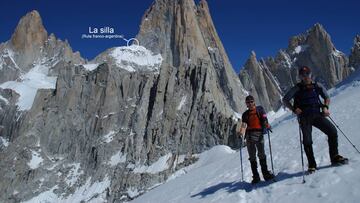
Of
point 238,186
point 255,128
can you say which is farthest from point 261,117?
point 238,186

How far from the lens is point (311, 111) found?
41.6 feet

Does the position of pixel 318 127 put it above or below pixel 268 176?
above

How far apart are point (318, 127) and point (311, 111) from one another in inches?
20.2

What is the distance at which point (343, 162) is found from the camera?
12.5m

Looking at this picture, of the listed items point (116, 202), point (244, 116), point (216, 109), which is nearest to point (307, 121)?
point (244, 116)

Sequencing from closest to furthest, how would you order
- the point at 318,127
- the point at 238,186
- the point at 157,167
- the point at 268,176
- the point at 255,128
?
the point at 318,127 < the point at 268,176 < the point at 255,128 < the point at 238,186 < the point at 157,167

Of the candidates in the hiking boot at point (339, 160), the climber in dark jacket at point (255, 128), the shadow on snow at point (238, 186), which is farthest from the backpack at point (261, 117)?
the hiking boot at point (339, 160)

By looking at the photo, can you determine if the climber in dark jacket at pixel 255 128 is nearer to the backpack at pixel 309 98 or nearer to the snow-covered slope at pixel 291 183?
the snow-covered slope at pixel 291 183

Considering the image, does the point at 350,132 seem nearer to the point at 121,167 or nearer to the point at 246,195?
the point at 246,195

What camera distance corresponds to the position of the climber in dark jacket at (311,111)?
41.4 ft

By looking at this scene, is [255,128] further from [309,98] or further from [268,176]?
[309,98]

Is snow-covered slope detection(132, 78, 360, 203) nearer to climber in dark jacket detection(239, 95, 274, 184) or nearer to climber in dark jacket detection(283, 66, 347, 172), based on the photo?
climber in dark jacket detection(283, 66, 347, 172)

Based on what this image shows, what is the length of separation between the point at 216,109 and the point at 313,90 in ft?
600

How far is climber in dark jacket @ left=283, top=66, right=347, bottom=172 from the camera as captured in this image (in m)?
12.6
